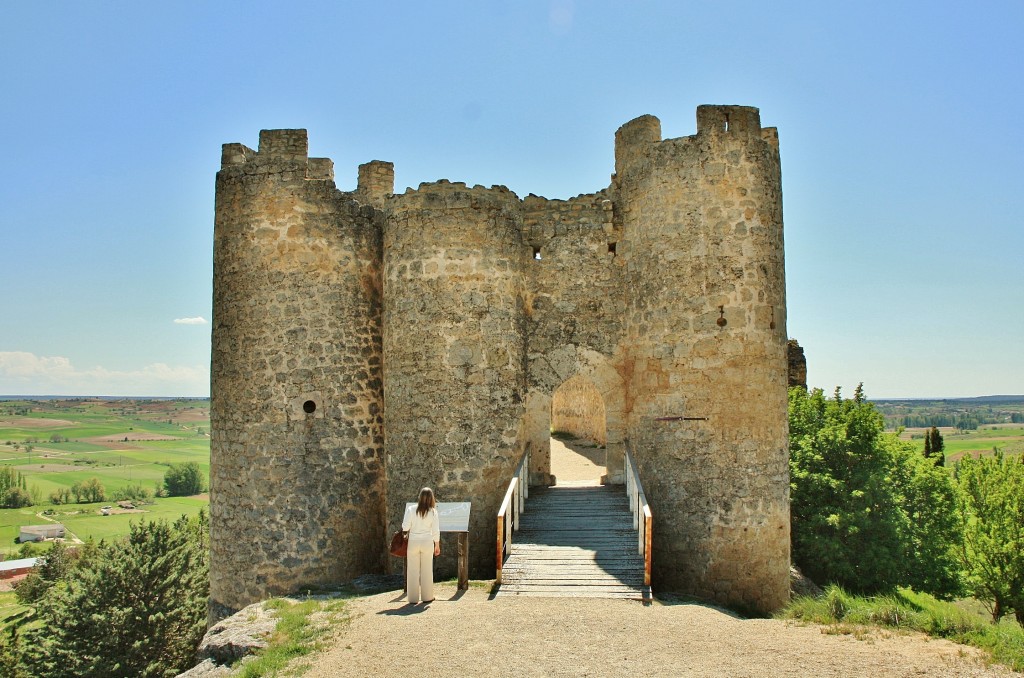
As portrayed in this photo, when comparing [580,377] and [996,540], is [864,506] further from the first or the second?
[580,377]

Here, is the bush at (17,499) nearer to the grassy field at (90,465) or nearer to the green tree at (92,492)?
the grassy field at (90,465)

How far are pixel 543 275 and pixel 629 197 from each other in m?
2.40

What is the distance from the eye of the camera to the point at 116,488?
11625 cm

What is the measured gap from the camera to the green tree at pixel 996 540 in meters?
21.4

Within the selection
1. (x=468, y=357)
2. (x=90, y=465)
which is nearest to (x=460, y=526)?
(x=468, y=357)

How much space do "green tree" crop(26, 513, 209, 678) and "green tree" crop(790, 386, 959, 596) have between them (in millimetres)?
16814

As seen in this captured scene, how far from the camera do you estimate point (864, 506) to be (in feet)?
62.9

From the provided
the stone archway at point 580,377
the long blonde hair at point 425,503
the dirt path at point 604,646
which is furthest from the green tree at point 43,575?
the dirt path at point 604,646

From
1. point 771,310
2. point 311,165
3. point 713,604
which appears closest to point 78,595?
point 311,165

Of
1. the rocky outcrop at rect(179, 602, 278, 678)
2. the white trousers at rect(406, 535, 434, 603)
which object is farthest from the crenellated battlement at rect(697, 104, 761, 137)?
the rocky outcrop at rect(179, 602, 278, 678)

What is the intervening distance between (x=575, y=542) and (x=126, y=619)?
13514 millimetres

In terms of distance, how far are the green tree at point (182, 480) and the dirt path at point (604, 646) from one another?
12602 cm

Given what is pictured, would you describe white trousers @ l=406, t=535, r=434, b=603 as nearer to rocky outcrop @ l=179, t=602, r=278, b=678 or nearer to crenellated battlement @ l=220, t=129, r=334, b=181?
rocky outcrop @ l=179, t=602, r=278, b=678

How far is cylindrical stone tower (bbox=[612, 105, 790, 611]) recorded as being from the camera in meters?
12.9
